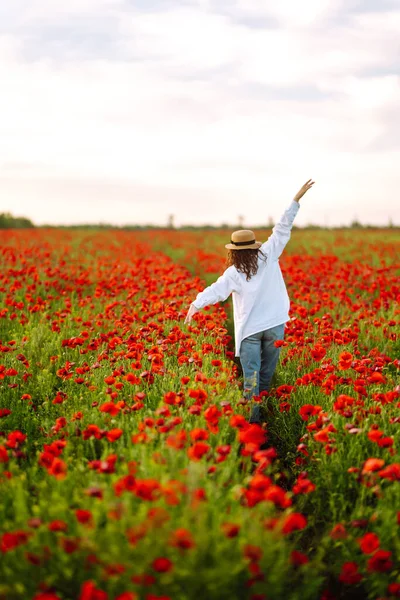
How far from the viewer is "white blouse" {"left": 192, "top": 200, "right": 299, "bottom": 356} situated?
536 cm

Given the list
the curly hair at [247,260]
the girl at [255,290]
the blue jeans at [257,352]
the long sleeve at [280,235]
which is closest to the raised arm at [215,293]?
the girl at [255,290]

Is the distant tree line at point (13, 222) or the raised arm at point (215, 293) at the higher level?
the distant tree line at point (13, 222)

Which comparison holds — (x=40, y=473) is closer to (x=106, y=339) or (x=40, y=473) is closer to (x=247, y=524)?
(x=247, y=524)

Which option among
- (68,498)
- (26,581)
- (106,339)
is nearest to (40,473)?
(68,498)

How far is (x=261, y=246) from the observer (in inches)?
214

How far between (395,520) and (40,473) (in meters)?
2.24

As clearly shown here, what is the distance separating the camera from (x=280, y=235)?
17.9 feet

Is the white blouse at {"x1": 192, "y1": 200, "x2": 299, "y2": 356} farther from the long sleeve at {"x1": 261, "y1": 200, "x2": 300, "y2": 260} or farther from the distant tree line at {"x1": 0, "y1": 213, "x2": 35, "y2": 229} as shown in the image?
the distant tree line at {"x1": 0, "y1": 213, "x2": 35, "y2": 229}

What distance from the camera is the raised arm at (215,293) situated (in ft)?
16.8

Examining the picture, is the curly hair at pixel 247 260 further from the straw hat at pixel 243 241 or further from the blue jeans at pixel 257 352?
the blue jeans at pixel 257 352

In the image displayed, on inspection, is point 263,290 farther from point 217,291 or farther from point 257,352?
point 257,352

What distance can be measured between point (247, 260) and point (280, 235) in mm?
447

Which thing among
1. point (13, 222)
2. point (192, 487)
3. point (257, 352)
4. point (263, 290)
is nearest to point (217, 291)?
point (263, 290)

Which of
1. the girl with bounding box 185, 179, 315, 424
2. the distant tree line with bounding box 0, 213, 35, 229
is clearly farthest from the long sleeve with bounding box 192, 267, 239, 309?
the distant tree line with bounding box 0, 213, 35, 229
